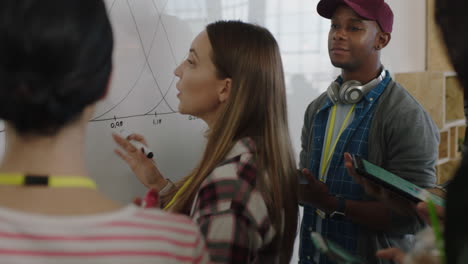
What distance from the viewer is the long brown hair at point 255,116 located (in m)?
1.12

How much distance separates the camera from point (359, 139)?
1653 mm

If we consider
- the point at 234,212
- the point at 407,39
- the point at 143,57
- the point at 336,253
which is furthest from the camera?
the point at 407,39

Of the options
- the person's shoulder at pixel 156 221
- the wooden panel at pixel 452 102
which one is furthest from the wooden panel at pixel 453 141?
the person's shoulder at pixel 156 221

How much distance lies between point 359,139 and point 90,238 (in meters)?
1.27

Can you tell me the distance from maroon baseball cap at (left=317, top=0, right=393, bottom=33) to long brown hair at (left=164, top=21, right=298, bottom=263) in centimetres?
75

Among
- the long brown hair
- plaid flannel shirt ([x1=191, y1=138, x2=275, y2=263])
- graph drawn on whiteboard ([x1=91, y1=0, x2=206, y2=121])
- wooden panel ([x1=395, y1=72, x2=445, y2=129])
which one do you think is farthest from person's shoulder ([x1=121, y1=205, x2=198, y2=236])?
wooden panel ([x1=395, y1=72, x2=445, y2=129])

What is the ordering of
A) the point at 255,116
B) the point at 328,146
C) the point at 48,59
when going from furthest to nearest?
the point at 328,146 → the point at 255,116 → the point at 48,59

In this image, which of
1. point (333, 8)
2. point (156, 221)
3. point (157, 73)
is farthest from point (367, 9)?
point (156, 221)

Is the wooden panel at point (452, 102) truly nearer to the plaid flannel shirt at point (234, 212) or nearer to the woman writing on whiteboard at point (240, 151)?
the woman writing on whiteboard at point (240, 151)

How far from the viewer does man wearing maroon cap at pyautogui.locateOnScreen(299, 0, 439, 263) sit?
1557 mm

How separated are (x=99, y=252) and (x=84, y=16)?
0.92 feet

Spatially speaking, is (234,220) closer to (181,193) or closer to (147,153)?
(181,193)

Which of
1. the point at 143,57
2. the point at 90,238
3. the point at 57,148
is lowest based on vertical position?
the point at 90,238

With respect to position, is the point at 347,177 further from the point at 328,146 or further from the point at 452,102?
the point at 452,102
